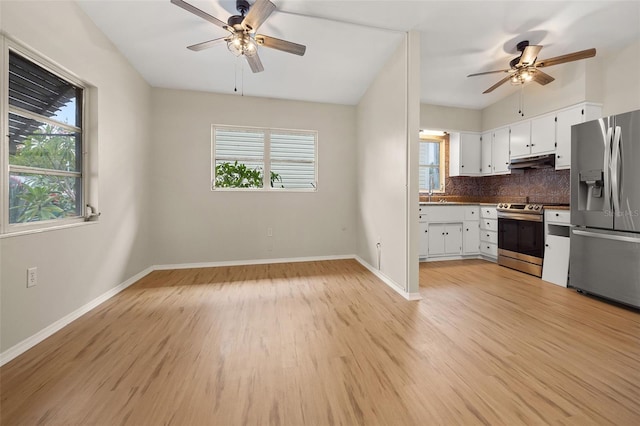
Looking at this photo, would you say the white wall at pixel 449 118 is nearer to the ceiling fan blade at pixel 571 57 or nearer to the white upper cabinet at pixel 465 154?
the white upper cabinet at pixel 465 154

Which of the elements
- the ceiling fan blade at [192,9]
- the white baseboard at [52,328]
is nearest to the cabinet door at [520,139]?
the ceiling fan blade at [192,9]

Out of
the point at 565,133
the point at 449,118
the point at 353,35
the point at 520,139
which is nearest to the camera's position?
the point at 353,35

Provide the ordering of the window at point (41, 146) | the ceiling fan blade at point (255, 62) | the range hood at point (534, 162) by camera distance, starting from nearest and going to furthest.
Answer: the window at point (41, 146), the ceiling fan blade at point (255, 62), the range hood at point (534, 162)

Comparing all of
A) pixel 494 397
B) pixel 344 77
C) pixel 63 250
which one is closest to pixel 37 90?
pixel 63 250

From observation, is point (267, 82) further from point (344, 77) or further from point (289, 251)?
point (289, 251)

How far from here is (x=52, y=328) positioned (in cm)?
191

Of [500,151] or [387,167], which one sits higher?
[500,151]

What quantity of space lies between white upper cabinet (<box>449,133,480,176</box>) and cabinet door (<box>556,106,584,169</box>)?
1232 millimetres

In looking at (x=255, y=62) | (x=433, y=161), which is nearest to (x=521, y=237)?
(x=433, y=161)

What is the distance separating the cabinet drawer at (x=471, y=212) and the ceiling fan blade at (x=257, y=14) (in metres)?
4.08

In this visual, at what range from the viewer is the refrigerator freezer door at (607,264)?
231 centimetres

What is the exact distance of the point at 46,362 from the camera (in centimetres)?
158

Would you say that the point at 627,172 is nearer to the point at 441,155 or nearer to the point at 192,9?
the point at 441,155

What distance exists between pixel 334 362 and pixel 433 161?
14.6ft
